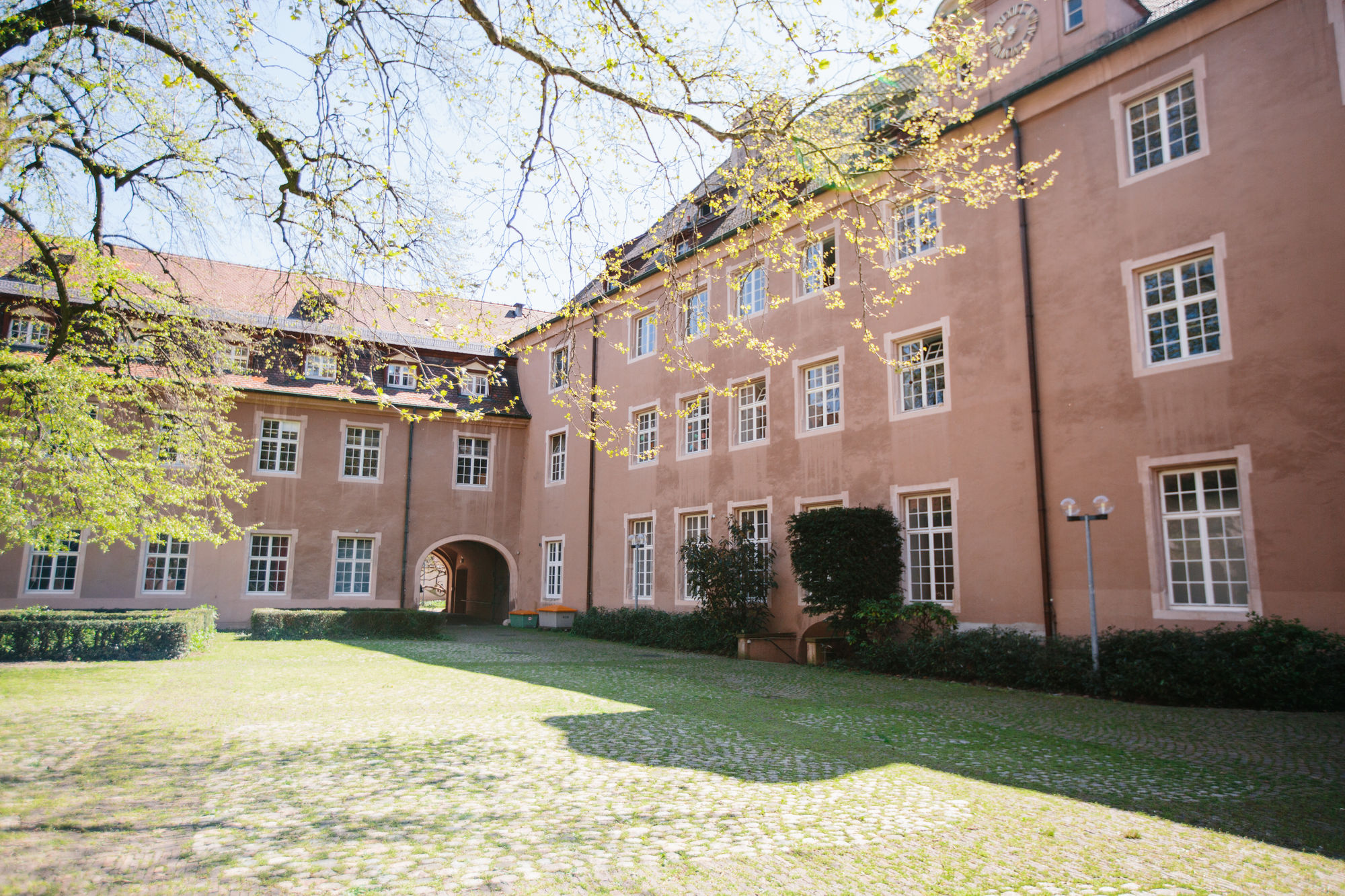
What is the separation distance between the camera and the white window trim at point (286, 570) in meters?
24.0

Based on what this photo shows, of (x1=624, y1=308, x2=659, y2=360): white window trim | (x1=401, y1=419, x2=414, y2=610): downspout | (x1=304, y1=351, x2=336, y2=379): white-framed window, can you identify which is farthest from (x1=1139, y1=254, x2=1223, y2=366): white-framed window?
(x1=304, y1=351, x2=336, y2=379): white-framed window

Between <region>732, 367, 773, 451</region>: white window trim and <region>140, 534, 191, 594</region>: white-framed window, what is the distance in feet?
49.8

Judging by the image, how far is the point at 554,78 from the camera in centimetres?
760

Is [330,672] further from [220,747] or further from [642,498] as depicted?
[642,498]

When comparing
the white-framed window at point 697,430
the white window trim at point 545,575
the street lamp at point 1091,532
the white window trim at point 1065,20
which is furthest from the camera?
the white window trim at point 545,575

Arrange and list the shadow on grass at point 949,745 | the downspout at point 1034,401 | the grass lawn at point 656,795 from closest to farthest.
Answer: the grass lawn at point 656,795, the shadow on grass at point 949,745, the downspout at point 1034,401

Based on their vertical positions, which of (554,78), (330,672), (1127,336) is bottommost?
(330,672)

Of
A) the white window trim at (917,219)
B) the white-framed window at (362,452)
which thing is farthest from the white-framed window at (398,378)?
the white window trim at (917,219)

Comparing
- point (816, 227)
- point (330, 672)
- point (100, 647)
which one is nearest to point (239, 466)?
point (100, 647)

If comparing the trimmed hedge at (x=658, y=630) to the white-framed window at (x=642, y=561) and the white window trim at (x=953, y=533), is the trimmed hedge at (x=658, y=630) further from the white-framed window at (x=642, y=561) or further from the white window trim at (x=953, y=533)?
the white window trim at (x=953, y=533)

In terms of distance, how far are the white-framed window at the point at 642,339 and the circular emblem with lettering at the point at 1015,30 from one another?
34.1ft

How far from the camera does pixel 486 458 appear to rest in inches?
1097

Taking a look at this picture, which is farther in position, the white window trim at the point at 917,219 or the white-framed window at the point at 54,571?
the white-framed window at the point at 54,571

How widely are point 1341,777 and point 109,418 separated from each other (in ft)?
53.2
